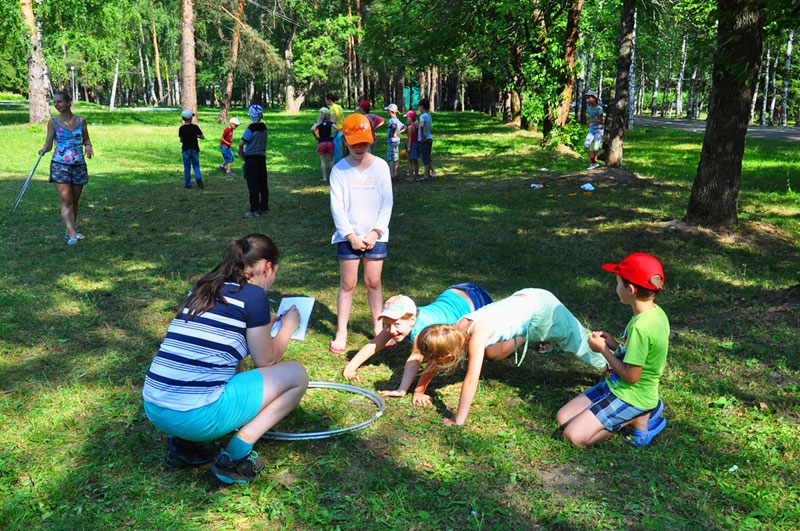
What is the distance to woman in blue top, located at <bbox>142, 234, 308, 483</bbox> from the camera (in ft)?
10.4

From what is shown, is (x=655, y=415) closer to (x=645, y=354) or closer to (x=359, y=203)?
(x=645, y=354)

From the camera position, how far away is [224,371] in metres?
3.28

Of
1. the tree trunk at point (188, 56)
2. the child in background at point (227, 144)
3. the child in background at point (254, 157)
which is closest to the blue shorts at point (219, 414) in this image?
the child in background at point (254, 157)

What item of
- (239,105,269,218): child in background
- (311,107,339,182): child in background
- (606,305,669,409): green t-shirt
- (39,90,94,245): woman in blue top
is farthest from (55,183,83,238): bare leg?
(606,305,669,409): green t-shirt

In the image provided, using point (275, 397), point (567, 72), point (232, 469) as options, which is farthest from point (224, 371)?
point (567, 72)

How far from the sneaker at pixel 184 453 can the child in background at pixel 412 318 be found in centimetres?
144

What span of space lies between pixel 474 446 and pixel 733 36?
6.63 meters

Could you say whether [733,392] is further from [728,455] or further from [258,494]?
[258,494]

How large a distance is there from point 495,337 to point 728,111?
5841 mm

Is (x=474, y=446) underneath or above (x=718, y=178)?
underneath

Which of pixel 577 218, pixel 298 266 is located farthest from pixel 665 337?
pixel 577 218

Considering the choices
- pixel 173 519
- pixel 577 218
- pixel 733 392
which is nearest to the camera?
pixel 173 519

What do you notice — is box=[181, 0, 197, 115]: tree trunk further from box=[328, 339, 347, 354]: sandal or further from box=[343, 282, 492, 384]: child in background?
box=[343, 282, 492, 384]: child in background

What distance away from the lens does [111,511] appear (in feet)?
10.7
